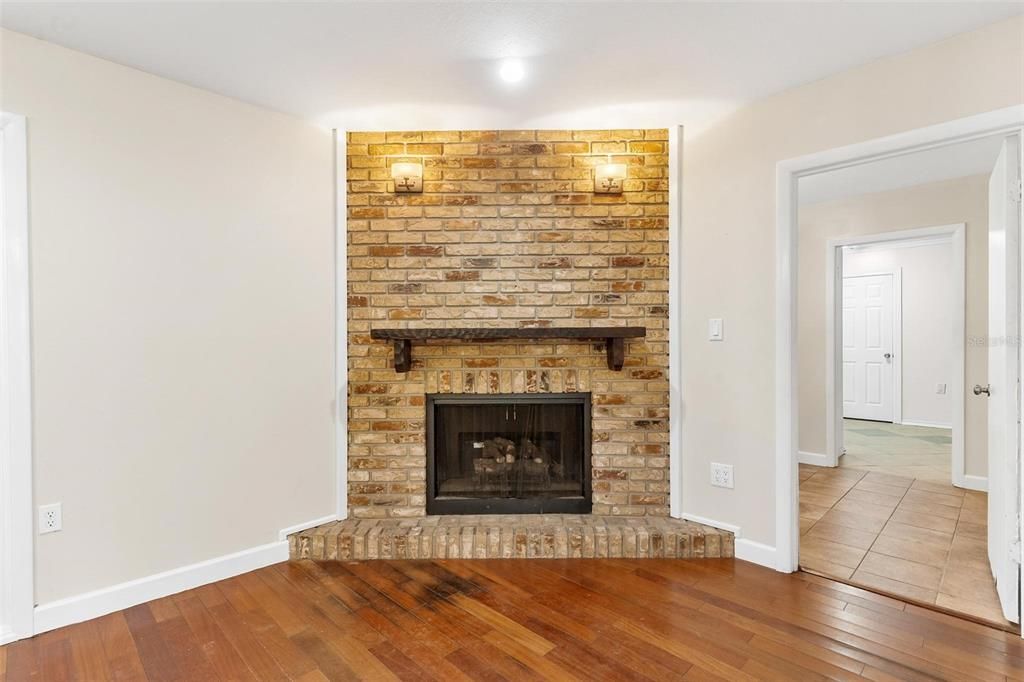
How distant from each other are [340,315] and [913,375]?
6.75 metres

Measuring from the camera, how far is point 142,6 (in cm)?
168

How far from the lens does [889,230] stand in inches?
156

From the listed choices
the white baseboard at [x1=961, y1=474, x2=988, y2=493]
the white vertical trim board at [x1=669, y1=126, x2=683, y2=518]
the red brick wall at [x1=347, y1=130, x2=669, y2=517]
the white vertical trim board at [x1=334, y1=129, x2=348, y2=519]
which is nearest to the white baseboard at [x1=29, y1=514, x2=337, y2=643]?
the white vertical trim board at [x1=334, y1=129, x2=348, y2=519]

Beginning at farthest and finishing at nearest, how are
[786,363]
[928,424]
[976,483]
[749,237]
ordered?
[928,424] < [976,483] < [749,237] < [786,363]

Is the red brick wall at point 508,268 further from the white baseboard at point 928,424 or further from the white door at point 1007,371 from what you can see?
the white baseboard at point 928,424

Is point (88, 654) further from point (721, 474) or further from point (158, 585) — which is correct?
point (721, 474)

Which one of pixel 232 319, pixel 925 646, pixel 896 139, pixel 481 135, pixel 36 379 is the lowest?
pixel 925 646

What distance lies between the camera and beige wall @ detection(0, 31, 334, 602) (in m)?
1.89

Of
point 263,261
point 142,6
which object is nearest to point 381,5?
point 142,6

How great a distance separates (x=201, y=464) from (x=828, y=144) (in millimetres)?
3166

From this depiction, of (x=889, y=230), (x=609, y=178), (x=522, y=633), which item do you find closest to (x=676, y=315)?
(x=609, y=178)

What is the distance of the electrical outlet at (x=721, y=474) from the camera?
8.11ft

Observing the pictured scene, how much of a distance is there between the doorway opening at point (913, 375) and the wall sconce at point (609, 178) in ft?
3.08

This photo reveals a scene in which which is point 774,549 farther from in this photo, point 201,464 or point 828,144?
point 201,464
